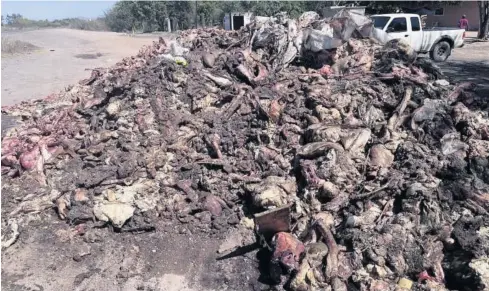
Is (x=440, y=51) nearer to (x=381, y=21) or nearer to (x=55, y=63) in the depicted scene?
(x=381, y=21)

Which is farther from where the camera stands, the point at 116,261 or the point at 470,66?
the point at 470,66

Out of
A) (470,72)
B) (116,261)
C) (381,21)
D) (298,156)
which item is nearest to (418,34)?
(381,21)

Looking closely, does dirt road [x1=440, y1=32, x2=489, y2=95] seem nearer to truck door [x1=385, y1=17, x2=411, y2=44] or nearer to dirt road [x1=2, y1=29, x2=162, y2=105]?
truck door [x1=385, y1=17, x2=411, y2=44]

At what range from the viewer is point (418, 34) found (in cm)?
1391

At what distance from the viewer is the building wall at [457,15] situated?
93.8 ft

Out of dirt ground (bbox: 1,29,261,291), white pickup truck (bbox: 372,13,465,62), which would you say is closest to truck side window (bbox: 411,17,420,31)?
white pickup truck (bbox: 372,13,465,62)

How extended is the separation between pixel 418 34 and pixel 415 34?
0.62 ft

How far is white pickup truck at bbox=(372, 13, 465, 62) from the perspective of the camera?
43.4ft

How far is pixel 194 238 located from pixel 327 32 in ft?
17.4

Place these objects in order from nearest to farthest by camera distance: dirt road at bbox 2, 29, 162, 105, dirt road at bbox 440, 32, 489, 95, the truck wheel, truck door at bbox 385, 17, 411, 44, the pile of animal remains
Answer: the pile of animal remains, dirt road at bbox 440, 32, 489, 95, truck door at bbox 385, 17, 411, 44, dirt road at bbox 2, 29, 162, 105, the truck wheel

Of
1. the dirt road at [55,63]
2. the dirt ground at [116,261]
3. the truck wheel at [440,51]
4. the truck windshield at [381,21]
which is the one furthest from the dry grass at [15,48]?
the truck wheel at [440,51]

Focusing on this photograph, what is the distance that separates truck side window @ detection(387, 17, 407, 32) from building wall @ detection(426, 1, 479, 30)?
685 inches

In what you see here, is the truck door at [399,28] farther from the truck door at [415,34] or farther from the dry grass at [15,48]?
the dry grass at [15,48]

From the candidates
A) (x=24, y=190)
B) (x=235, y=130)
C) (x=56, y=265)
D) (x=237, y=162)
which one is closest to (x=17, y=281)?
(x=56, y=265)
